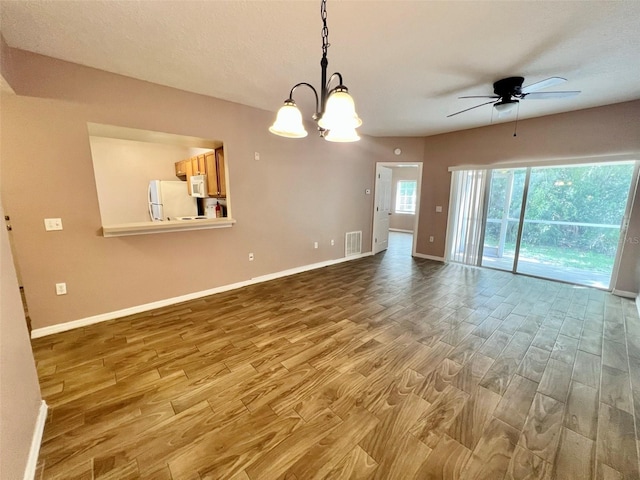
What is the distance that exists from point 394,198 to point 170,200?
7640mm

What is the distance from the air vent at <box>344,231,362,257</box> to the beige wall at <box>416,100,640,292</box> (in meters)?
1.45

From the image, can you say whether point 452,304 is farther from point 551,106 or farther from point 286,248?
point 551,106

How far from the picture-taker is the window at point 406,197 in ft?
30.2

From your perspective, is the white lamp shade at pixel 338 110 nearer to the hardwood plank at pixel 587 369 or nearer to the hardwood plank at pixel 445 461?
the hardwood plank at pixel 445 461

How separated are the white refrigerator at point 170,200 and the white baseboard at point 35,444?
143 inches

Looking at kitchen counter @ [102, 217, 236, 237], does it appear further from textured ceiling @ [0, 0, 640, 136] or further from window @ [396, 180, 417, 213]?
window @ [396, 180, 417, 213]

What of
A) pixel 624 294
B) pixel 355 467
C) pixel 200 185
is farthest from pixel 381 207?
pixel 355 467

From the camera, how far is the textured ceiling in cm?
174

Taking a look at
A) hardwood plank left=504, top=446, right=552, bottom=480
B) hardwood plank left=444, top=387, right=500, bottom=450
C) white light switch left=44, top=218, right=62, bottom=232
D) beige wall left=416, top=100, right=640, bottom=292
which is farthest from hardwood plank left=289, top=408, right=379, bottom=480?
beige wall left=416, top=100, right=640, bottom=292

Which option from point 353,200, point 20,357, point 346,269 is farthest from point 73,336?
point 353,200

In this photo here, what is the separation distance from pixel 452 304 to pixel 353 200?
9.58 feet

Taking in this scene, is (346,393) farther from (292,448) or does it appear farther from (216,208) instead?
(216,208)

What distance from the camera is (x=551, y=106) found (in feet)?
11.7

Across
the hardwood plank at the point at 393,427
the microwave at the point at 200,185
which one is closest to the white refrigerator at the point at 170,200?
the microwave at the point at 200,185
